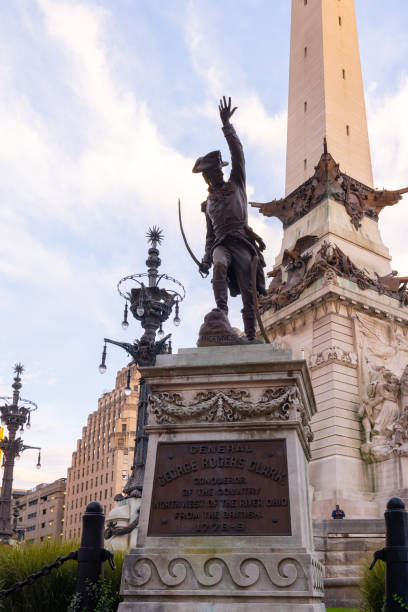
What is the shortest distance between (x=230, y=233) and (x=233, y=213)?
1.07 ft

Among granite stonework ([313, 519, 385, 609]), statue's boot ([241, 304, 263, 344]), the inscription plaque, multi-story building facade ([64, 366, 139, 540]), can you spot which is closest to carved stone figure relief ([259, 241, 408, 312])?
granite stonework ([313, 519, 385, 609])

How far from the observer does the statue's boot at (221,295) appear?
8391mm

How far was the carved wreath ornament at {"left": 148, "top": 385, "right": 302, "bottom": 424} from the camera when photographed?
22.1ft

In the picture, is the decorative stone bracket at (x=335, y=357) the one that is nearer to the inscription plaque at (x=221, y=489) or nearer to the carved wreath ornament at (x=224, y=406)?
the carved wreath ornament at (x=224, y=406)

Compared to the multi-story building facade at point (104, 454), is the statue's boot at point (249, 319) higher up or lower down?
lower down

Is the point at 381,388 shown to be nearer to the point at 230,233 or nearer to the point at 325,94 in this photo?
the point at 230,233

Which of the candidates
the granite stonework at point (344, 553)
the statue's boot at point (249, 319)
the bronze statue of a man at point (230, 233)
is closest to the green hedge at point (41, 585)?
the statue's boot at point (249, 319)

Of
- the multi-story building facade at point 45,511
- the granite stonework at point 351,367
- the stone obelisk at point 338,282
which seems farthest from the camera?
the multi-story building facade at point 45,511

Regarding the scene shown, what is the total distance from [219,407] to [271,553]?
1.64m

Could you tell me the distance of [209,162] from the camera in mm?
8789

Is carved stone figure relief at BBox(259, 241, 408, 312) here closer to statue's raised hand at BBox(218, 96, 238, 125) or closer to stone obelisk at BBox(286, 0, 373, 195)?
stone obelisk at BBox(286, 0, 373, 195)

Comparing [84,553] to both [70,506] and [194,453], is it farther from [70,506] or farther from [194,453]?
[70,506]

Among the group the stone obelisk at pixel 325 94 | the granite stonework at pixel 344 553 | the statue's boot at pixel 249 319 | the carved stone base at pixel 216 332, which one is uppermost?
the stone obelisk at pixel 325 94

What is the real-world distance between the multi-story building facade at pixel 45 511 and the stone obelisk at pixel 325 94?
83154 millimetres
